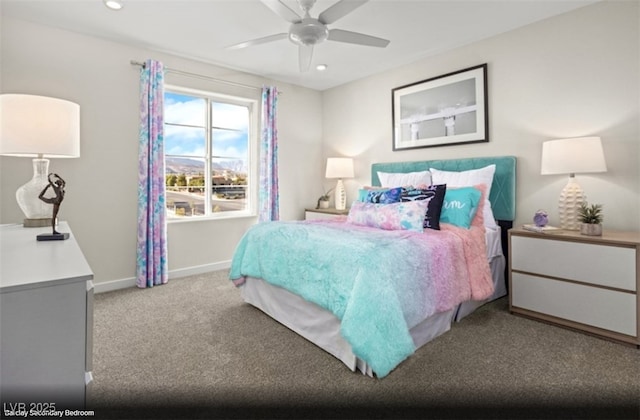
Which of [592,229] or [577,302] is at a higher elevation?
[592,229]

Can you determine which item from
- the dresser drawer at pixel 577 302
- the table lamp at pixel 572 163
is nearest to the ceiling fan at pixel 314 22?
the table lamp at pixel 572 163

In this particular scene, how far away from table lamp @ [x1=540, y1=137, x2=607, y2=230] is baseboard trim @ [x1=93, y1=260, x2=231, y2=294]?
3.74 meters

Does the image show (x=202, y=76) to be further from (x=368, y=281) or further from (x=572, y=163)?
(x=572, y=163)

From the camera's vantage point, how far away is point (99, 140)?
3328mm

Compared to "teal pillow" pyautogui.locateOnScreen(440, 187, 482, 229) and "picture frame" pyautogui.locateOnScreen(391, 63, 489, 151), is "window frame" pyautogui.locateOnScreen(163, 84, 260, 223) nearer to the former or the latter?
"picture frame" pyautogui.locateOnScreen(391, 63, 489, 151)

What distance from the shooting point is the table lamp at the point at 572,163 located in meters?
2.44

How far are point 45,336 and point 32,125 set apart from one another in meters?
1.43

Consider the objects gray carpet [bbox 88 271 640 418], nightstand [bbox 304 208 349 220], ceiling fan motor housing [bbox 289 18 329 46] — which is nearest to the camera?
gray carpet [bbox 88 271 640 418]

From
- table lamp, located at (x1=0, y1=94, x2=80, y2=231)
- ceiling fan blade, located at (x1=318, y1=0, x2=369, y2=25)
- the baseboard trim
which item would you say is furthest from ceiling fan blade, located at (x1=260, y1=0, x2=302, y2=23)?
the baseboard trim

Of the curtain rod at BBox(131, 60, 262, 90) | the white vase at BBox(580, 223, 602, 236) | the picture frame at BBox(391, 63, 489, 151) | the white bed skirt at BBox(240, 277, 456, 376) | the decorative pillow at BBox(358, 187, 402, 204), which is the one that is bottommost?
the white bed skirt at BBox(240, 277, 456, 376)

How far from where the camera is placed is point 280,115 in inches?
187

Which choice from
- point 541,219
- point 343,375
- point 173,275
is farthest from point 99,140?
point 541,219

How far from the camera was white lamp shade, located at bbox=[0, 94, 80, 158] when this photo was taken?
1765 mm

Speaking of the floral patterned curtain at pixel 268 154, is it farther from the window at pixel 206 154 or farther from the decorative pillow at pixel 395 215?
the decorative pillow at pixel 395 215
